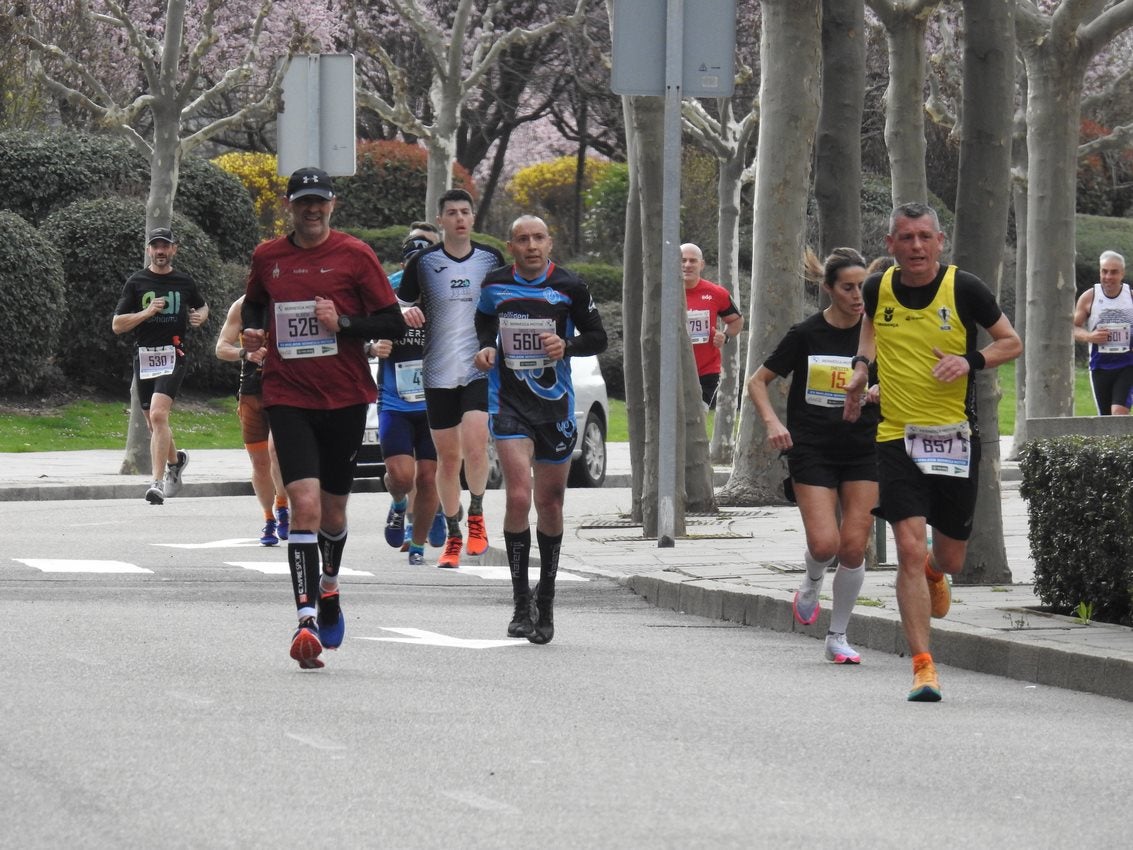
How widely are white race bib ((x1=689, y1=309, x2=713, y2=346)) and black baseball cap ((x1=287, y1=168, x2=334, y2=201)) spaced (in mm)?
9525

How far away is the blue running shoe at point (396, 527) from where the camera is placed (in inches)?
558

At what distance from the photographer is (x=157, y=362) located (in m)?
18.3

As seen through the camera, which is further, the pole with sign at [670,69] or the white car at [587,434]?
the white car at [587,434]

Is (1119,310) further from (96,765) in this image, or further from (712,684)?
(96,765)

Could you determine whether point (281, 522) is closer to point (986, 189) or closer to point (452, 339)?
point (452, 339)

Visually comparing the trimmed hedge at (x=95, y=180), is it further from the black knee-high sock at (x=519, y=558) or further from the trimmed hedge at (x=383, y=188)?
the black knee-high sock at (x=519, y=558)

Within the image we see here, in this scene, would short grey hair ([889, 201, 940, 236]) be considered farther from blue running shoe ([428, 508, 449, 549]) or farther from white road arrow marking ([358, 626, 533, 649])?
blue running shoe ([428, 508, 449, 549])

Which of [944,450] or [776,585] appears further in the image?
[776,585]

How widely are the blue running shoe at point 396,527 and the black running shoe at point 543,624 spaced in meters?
4.25

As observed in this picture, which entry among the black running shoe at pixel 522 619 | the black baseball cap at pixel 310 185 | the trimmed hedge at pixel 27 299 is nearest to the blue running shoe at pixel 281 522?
the black running shoe at pixel 522 619

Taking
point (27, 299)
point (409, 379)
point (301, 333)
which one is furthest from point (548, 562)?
point (27, 299)

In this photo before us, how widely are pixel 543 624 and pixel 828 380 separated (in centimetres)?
164

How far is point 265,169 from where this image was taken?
4125 cm

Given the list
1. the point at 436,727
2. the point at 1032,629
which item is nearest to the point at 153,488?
the point at 1032,629
